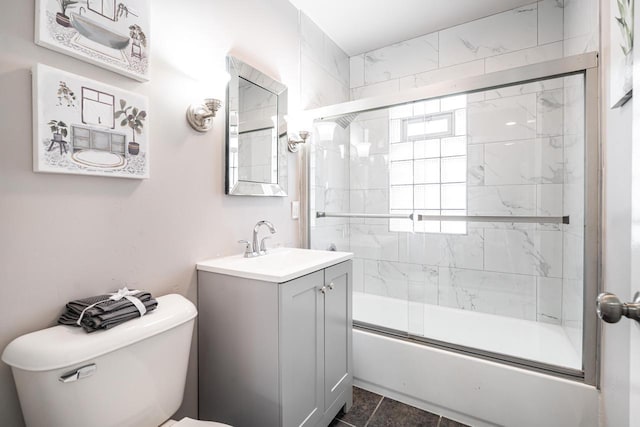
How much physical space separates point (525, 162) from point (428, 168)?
58 centimetres

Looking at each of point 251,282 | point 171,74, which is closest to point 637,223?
point 251,282

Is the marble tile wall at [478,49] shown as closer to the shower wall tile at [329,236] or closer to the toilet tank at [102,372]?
the shower wall tile at [329,236]

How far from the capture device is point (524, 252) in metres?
2.02

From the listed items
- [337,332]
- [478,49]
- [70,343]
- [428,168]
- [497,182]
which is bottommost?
[337,332]

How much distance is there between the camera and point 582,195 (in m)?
1.47

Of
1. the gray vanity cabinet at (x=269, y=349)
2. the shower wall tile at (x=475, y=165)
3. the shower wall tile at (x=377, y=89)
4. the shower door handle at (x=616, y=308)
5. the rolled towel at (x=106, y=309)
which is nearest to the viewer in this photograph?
the shower door handle at (x=616, y=308)

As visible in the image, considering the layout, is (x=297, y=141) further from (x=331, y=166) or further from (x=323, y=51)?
→ (x=323, y=51)

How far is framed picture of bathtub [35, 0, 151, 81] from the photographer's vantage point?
0.94m

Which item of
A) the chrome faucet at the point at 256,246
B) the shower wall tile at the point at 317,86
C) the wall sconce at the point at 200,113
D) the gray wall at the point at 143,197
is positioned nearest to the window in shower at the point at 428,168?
the shower wall tile at the point at 317,86

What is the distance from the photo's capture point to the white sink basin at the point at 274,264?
1.20 m

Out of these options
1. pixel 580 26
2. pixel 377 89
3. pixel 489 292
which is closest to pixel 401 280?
pixel 489 292

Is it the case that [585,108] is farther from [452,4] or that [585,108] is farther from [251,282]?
[251,282]

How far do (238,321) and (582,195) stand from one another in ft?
5.64

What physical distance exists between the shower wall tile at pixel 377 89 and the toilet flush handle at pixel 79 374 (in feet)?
9.06
